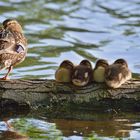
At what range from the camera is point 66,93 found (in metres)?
8.11

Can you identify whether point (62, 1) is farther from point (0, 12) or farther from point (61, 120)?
point (61, 120)

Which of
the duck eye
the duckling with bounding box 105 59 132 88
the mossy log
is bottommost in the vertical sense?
the mossy log

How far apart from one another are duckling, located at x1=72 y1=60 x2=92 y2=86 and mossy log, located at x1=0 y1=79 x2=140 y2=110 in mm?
103

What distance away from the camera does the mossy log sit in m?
8.02

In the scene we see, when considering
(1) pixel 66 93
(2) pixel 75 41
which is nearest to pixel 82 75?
(1) pixel 66 93

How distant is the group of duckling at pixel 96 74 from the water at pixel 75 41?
1.42ft

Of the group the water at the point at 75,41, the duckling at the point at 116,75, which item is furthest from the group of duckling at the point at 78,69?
the water at the point at 75,41

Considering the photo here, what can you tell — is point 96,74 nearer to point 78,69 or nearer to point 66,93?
point 78,69

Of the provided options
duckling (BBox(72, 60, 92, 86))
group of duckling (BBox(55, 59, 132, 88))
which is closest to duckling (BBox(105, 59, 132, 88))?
group of duckling (BBox(55, 59, 132, 88))

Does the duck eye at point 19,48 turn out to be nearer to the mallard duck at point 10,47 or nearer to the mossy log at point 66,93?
the mallard duck at point 10,47

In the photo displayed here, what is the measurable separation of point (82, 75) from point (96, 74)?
19 centimetres

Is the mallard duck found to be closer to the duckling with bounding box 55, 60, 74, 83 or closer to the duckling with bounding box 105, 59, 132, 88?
the duckling with bounding box 55, 60, 74, 83

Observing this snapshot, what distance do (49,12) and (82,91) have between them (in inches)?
310

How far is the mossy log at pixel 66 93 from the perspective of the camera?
8023mm
